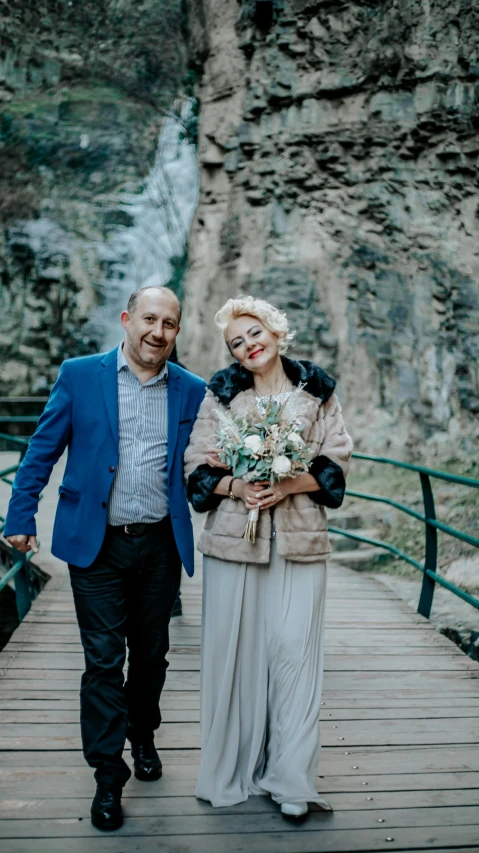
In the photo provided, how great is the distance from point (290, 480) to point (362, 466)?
8897 mm

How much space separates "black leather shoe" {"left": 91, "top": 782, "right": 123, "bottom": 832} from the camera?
2.81 meters

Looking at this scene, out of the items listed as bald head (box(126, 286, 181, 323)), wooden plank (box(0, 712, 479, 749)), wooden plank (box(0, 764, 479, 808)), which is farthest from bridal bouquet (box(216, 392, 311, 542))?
wooden plank (box(0, 712, 479, 749))

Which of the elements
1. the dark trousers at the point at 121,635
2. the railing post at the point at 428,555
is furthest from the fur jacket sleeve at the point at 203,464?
the railing post at the point at 428,555

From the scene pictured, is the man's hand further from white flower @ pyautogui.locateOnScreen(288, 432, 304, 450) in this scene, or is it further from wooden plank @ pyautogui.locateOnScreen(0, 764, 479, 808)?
white flower @ pyautogui.locateOnScreen(288, 432, 304, 450)

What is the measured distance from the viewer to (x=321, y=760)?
3.50m

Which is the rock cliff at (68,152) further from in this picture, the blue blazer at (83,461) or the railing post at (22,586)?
the blue blazer at (83,461)

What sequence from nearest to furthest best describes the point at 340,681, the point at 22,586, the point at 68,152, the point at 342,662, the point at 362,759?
the point at 362,759 → the point at 340,681 → the point at 342,662 → the point at 22,586 → the point at 68,152

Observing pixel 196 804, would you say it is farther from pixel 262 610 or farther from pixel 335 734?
pixel 335 734

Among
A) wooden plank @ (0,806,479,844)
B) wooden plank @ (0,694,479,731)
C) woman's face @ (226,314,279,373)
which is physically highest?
woman's face @ (226,314,279,373)

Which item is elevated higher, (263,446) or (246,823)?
(263,446)

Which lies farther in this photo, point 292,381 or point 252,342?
point 292,381

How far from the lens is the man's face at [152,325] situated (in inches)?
118

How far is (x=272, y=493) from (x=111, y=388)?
0.76 metres

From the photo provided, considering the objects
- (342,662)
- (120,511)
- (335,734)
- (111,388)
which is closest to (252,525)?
(120,511)
